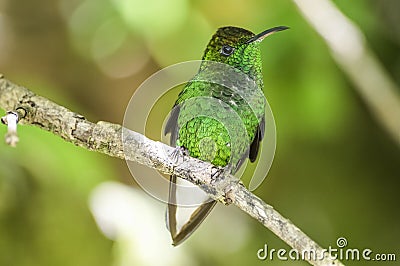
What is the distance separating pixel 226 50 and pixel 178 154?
0.16m

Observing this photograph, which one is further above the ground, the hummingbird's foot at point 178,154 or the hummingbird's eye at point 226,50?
the hummingbird's eye at point 226,50

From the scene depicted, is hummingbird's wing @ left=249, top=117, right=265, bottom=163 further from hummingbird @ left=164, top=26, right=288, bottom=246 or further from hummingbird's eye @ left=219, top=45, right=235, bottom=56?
hummingbird's eye @ left=219, top=45, right=235, bottom=56

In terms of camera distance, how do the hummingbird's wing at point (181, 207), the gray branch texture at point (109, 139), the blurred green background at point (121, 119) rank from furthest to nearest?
1. the blurred green background at point (121, 119)
2. the hummingbird's wing at point (181, 207)
3. the gray branch texture at point (109, 139)

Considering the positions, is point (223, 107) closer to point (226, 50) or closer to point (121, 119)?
point (226, 50)

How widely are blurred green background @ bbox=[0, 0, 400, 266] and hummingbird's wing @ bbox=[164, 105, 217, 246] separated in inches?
16.4

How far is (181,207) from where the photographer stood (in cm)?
92

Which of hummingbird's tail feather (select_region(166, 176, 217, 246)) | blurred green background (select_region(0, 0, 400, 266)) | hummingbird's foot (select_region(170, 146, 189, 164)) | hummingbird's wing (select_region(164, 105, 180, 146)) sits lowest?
hummingbird's tail feather (select_region(166, 176, 217, 246))

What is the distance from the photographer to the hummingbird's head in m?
0.83

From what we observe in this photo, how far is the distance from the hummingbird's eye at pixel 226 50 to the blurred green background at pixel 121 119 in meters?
0.45

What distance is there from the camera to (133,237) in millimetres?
1481

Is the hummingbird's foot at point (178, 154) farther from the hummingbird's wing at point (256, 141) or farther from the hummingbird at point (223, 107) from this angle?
the hummingbird's wing at point (256, 141)

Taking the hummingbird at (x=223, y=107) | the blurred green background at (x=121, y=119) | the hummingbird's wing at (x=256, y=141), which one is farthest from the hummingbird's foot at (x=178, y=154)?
the blurred green background at (x=121, y=119)

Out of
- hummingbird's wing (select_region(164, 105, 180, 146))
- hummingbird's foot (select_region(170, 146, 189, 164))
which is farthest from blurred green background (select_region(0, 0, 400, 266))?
hummingbird's foot (select_region(170, 146, 189, 164))

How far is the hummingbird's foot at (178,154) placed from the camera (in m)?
0.81
